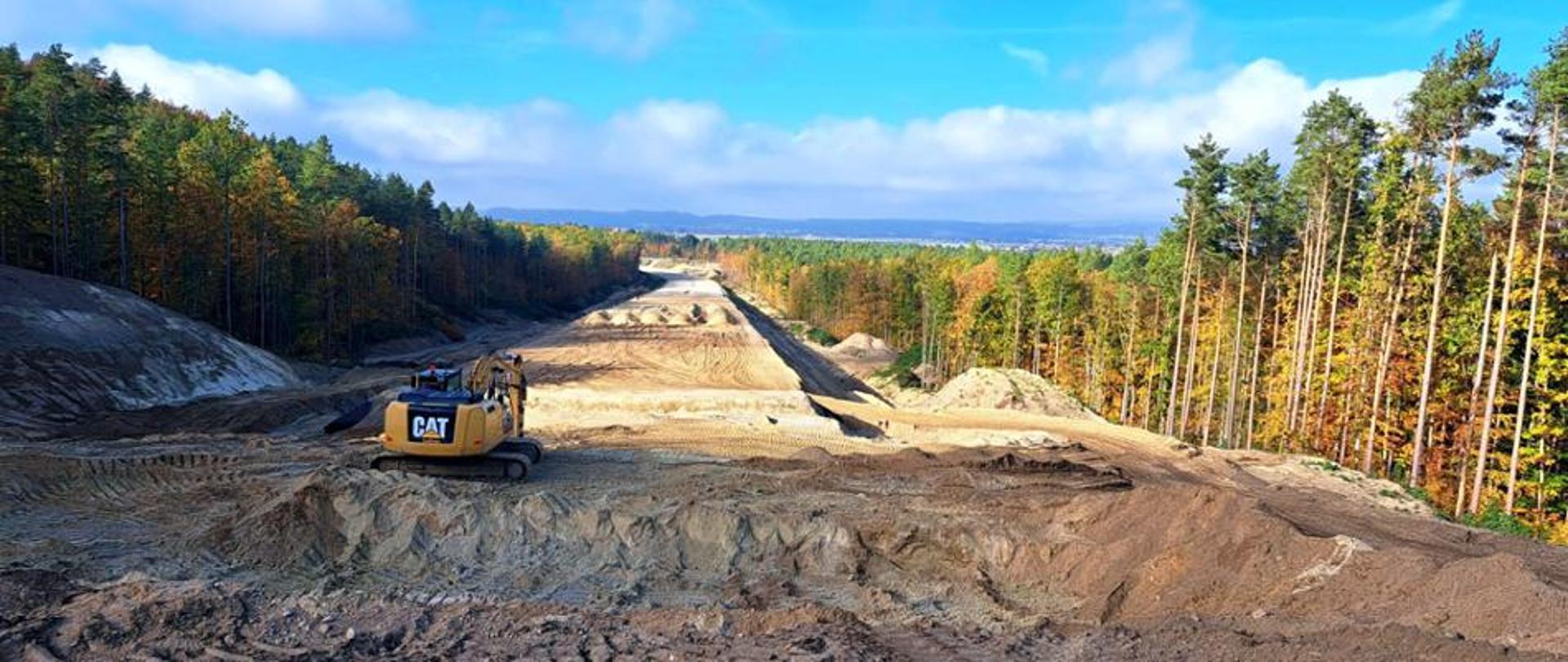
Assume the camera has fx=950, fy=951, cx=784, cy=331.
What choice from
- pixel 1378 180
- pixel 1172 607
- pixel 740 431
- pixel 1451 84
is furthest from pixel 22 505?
pixel 1378 180

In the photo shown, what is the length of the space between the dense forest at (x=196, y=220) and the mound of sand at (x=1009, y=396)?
33899 millimetres

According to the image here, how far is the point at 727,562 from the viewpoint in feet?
44.8

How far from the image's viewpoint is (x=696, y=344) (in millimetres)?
60062

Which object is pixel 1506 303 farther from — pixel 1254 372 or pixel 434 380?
pixel 434 380

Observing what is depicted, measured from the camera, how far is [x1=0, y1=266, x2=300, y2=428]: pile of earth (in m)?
26.8

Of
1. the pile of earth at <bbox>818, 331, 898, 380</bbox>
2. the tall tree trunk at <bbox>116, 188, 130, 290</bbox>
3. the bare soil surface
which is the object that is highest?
the tall tree trunk at <bbox>116, 188, 130, 290</bbox>

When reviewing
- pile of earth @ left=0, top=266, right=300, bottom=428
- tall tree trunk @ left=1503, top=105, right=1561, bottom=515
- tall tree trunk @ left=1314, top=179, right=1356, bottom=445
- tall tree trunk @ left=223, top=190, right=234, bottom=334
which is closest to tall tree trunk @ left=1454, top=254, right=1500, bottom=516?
tall tree trunk @ left=1503, top=105, right=1561, bottom=515

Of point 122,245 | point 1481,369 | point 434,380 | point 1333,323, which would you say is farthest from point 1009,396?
point 122,245

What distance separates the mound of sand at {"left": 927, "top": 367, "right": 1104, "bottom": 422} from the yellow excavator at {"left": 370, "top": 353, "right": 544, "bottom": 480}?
23.7 meters

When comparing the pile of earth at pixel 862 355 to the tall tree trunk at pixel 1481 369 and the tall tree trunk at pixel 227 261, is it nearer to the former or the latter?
the tall tree trunk at pixel 227 261

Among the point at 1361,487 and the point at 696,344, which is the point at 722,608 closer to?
the point at 1361,487

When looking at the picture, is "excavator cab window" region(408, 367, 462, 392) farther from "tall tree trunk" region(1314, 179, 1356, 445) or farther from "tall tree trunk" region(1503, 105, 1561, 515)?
"tall tree trunk" region(1314, 179, 1356, 445)

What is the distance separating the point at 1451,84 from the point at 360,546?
27.2m

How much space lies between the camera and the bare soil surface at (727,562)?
32.3 feet
